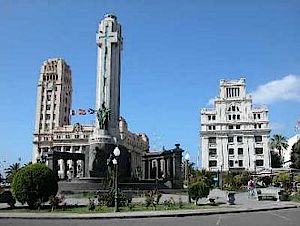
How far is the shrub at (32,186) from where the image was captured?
A: 88.6ft

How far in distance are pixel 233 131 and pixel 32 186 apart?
3279 inches

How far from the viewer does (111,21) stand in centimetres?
6084

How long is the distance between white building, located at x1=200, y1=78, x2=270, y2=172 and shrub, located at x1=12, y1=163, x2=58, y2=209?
259 ft

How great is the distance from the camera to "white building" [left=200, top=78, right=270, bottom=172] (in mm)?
102875

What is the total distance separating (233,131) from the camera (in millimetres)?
104750

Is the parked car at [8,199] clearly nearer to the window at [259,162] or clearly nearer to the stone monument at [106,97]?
the stone monument at [106,97]

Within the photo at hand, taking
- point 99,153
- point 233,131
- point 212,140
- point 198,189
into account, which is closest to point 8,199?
point 198,189

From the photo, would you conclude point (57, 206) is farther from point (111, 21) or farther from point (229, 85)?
point (229, 85)

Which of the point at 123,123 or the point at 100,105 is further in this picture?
the point at 123,123

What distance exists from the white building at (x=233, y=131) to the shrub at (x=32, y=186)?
259ft

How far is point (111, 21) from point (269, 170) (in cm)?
5043

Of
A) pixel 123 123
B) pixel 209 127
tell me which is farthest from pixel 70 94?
pixel 209 127

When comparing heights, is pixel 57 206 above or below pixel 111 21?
below

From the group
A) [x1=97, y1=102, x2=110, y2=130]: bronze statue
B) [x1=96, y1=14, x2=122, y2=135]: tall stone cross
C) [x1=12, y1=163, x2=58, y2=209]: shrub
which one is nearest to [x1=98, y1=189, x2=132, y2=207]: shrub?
[x1=12, y1=163, x2=58, y2=209]: shrub
